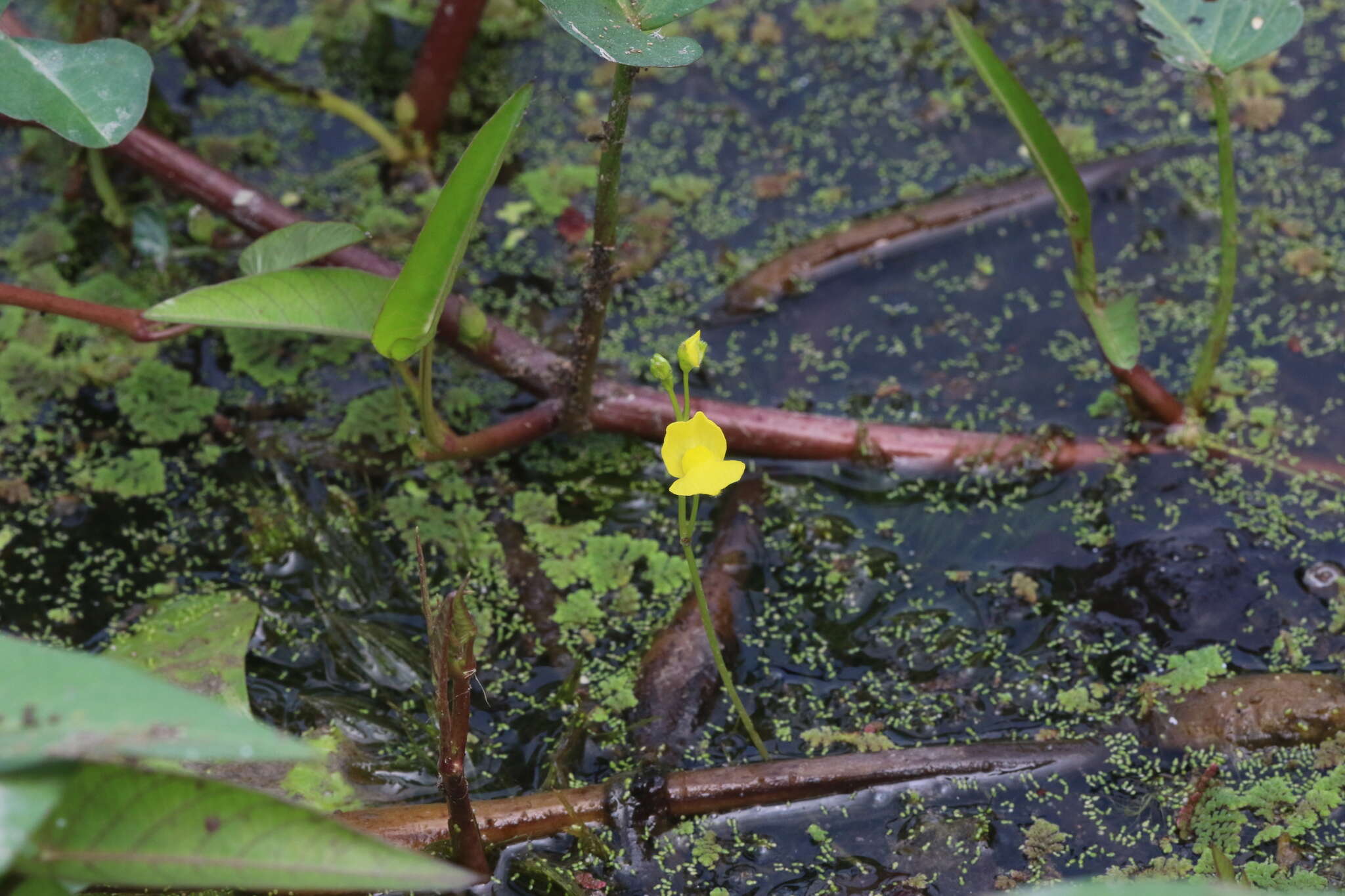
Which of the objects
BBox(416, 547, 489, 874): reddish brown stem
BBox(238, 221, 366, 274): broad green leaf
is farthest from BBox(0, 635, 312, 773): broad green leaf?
BBox(238, 221, 366, 274): broad green leaf

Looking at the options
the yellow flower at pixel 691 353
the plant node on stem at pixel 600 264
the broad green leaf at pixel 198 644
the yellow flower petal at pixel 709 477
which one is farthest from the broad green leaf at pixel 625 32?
the broad green leaf at pixel 198 644

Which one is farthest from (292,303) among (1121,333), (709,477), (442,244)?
(1121,333)

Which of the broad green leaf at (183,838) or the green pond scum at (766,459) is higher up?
the broad green leaf at (183,838)

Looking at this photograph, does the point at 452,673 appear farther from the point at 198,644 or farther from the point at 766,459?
the point at 766,459

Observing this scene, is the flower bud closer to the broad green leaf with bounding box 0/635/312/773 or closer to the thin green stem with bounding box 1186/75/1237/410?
the broad green leaf with bounding box 0/635/312/773

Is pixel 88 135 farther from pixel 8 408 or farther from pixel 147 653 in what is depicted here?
pixel 8 408

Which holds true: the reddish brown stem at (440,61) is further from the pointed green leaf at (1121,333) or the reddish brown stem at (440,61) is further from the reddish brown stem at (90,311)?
the pointed green leaf at (1121,333)
